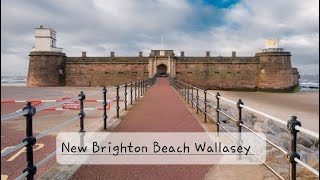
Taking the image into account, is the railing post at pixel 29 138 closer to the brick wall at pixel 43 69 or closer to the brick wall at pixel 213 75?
the brick wall at pixel 213 75

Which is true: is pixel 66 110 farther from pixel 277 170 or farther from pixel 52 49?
pixel 52 49

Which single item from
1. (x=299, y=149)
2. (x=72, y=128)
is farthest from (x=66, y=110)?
(x=299, y=149)

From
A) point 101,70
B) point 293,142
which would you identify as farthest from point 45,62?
point 293,142

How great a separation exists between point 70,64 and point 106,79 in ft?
17.5

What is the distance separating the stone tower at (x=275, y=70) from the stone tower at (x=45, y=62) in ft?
88.8

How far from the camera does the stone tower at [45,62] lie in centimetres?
4744

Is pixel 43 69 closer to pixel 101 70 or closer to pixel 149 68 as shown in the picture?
pixel 101 70

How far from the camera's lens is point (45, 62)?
155 ft

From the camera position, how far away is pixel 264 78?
4694 cm

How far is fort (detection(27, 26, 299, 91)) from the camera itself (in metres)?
47.5

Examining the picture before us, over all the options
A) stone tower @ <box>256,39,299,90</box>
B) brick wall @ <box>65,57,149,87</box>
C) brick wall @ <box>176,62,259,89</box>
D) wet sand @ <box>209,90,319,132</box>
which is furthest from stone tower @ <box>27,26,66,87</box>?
stone tower @ <box>256,39,299,90</box>

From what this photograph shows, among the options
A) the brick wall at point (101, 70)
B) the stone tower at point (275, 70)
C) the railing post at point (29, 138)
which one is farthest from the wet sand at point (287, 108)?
the brick wall at point (101, 70)

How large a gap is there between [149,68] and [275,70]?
645 inches

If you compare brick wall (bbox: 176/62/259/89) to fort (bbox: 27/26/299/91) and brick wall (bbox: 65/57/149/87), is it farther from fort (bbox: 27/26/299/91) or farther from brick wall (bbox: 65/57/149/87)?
brick wall (bbox: 65/57/149/87)
